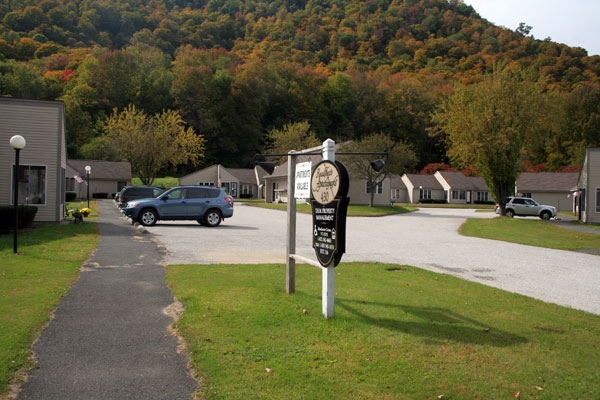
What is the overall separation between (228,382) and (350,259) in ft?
31.7

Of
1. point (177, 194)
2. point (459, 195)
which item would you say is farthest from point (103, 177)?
point (459, 195)

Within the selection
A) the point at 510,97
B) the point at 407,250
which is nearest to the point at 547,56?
the point at 510,97

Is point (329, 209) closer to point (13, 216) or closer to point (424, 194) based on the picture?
point (13, 216)

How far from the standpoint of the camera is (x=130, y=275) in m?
10.7

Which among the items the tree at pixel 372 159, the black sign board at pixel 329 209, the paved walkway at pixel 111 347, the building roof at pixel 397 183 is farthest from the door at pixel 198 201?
the building roof at pixel 397 183

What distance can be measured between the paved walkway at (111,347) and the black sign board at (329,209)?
2.23 metres

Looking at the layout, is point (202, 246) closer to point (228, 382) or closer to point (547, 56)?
point (228, 382)

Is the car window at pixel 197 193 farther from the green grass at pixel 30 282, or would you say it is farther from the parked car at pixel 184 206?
the green grass at pixel 30 282

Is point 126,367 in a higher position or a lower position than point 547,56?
lower

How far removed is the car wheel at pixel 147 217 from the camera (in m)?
23.2

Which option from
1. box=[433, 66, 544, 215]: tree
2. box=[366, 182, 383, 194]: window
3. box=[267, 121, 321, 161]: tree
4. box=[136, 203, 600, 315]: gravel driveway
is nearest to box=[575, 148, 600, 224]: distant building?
box=[433, 66, 544, 215]: tree

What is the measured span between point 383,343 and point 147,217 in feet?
61.3

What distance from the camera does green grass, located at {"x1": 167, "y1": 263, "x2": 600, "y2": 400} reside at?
16.2ft

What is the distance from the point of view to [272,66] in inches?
4099
